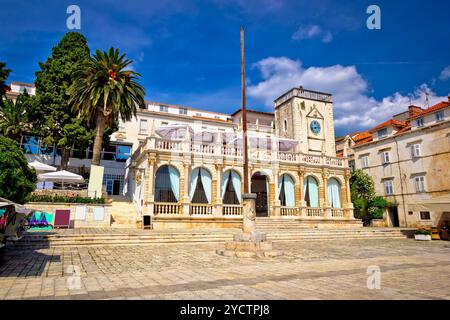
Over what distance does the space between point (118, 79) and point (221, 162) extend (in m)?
12.1

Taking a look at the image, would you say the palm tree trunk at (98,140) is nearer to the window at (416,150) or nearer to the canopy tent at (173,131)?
the canopy tent at (173,131)

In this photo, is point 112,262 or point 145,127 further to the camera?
point 145,127

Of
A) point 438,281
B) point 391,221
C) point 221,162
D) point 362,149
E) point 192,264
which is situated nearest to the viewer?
point 438,281

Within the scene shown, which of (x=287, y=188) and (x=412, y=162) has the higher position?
(x=412, y=162)

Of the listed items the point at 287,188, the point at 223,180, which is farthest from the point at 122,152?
the point at 287,188

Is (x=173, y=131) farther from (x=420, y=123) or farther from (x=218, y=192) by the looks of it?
(x=420, y=123)

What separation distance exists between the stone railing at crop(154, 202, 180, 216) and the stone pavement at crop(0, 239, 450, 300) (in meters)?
10.5

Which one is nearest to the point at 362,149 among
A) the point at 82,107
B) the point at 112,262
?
the point at 82,107

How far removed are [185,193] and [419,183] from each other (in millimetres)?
25771

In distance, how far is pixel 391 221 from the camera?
3347cm

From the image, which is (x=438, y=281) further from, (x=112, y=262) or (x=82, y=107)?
A: (x=82, y=107)

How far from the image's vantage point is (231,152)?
81.7ft
